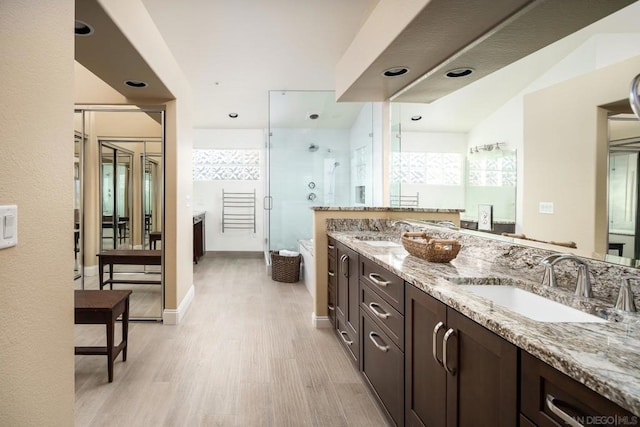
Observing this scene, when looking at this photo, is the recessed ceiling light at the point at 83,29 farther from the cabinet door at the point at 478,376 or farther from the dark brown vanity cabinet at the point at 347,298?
the cabinet door at the point at 478,376

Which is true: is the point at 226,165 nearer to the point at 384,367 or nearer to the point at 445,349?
the point at 384,367

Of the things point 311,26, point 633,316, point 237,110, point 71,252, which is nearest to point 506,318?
point 633,316

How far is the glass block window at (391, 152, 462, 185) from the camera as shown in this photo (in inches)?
90.3

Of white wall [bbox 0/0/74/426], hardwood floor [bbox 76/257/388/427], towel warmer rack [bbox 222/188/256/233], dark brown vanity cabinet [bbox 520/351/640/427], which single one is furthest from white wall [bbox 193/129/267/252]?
dark brown vanity cabinet [bbox 520/351/640/427]

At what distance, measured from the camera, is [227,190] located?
24.3 feet

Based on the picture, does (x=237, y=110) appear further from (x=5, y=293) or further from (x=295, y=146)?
(x=5, y=293)

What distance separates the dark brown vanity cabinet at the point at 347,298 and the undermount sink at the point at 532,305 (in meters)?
1.07

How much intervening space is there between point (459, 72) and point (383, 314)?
5.30ft

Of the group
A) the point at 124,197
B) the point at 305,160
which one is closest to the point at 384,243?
the point at 124,197

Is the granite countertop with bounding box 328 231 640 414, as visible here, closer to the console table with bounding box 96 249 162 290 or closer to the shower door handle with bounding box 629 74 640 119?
the shower door handle with bounding box 629 74 640 119

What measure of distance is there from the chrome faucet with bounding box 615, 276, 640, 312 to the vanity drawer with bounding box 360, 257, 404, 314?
0.78m

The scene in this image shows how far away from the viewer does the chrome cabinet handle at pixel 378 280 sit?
1930mm

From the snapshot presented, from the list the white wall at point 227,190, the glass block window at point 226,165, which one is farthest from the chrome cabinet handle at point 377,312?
the glass block window at point 226,165

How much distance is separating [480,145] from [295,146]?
3.98 m
